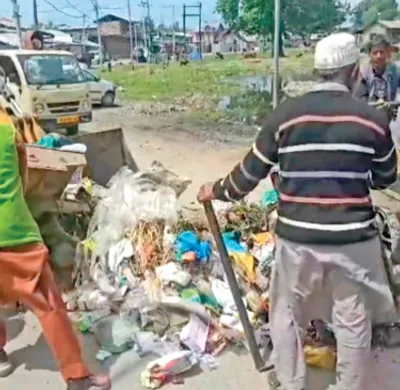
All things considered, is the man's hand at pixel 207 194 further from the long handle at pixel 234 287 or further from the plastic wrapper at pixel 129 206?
the plastic wrapper at pixel 129 206

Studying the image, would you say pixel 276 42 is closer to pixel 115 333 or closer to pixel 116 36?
pixel 115 333

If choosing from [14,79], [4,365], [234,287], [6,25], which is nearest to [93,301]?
[4,365]

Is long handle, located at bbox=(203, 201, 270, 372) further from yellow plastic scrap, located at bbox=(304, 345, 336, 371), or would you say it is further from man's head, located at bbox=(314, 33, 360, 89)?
man's head, located at bbox=(314, 33, 360, 89)

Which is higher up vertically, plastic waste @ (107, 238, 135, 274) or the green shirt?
the green shirt

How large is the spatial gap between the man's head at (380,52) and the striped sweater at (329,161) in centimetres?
286

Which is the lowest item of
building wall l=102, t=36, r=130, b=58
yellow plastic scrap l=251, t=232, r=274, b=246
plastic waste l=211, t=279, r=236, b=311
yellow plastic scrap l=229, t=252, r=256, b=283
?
building wall l=102, t=36, r=130, b=58

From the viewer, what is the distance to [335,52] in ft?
8.63

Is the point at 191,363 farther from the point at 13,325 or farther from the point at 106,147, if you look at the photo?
the point at 106,147

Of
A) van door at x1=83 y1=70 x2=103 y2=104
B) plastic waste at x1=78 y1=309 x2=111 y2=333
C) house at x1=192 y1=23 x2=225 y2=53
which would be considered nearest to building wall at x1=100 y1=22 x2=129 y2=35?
house at x1=192 y1=23 x2=225 y2=53

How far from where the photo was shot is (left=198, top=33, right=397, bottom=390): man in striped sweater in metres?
2.58

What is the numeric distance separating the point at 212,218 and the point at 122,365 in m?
0.99

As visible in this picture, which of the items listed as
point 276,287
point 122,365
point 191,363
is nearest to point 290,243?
point 276,287

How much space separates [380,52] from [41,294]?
3601 mm

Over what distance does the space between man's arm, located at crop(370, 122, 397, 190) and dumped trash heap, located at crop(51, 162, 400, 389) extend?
1145mm
